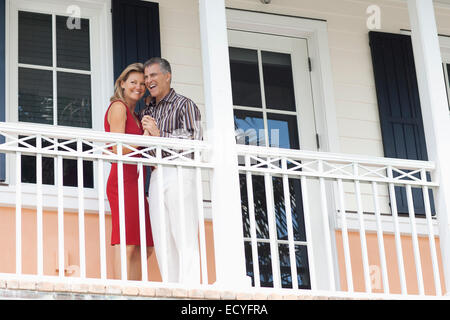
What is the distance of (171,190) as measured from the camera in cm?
748

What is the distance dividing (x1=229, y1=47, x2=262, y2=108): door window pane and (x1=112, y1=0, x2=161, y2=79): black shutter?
2.54 ft

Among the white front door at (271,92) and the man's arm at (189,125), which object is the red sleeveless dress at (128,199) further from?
the white front door at (271,92)

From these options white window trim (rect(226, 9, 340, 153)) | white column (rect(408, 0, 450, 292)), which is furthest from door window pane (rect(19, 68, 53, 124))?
white column (rect(408, 0, 450, 292))

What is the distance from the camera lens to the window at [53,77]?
834cm

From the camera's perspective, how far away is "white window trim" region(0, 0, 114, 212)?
26.4 feet

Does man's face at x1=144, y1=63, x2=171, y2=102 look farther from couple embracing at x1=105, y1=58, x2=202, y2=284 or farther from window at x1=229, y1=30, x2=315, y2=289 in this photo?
window at x1=229, y1=30, x2=315, y2=289

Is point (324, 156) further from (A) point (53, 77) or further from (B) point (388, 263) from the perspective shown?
(A) point (53, 77)

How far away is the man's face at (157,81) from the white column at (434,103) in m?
1.89

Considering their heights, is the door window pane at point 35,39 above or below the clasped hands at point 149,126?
above

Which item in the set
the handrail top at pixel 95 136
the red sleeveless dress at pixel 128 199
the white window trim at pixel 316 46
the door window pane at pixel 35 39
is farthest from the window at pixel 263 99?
the handrail top at pixel 95 136

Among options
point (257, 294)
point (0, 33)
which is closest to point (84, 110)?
point (0, 33)

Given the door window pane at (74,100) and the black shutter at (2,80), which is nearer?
the black shutter at (2,80)

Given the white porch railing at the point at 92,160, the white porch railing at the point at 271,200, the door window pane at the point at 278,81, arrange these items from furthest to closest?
1. the door window pane at the point at 278,81
2. the white porch railing at the point at 271,200
3. the white porch railing at the point at 92,160

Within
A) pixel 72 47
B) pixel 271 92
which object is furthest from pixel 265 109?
pixel 72 47
